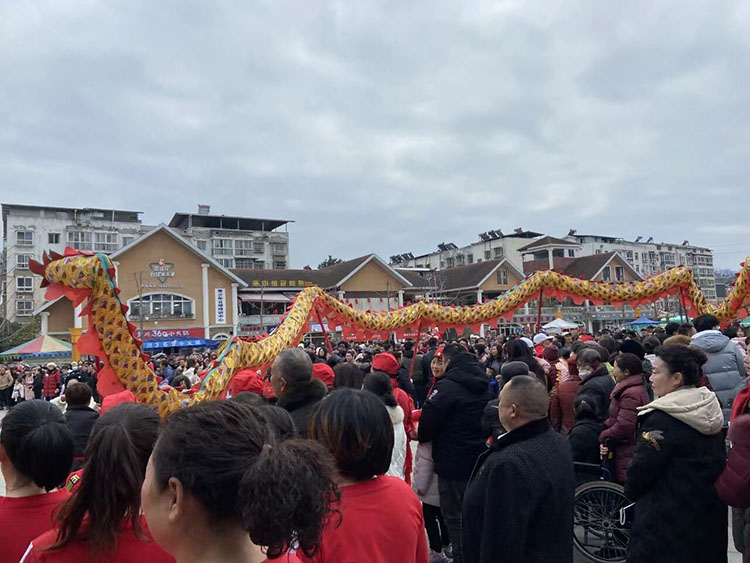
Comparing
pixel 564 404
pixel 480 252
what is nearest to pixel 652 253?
pixel 480 252

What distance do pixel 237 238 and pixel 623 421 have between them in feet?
158

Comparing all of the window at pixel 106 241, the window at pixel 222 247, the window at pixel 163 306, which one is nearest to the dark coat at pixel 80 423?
the window at pixel 163 306

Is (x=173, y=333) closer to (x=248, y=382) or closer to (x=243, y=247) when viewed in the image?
(x=243, y=247)

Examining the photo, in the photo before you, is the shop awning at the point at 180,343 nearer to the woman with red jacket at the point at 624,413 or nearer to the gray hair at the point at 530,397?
the woman with red jacket at the point at 624,413

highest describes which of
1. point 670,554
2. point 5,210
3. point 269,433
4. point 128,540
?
point 5,210

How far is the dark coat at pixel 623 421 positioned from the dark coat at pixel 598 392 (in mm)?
393

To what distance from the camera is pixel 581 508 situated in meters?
4.33

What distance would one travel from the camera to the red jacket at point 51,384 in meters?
14.1

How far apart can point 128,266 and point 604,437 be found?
94.5 ft

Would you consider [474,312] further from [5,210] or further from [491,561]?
[5,210]

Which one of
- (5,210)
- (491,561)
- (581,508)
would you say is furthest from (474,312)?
(5,210)

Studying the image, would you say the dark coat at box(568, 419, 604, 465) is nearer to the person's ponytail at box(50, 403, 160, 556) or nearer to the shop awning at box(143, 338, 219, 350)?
the person's ponytail at box(50, 403, 160, 556)

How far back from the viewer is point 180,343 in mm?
28406

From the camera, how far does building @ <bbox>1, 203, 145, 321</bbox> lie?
39812mm
